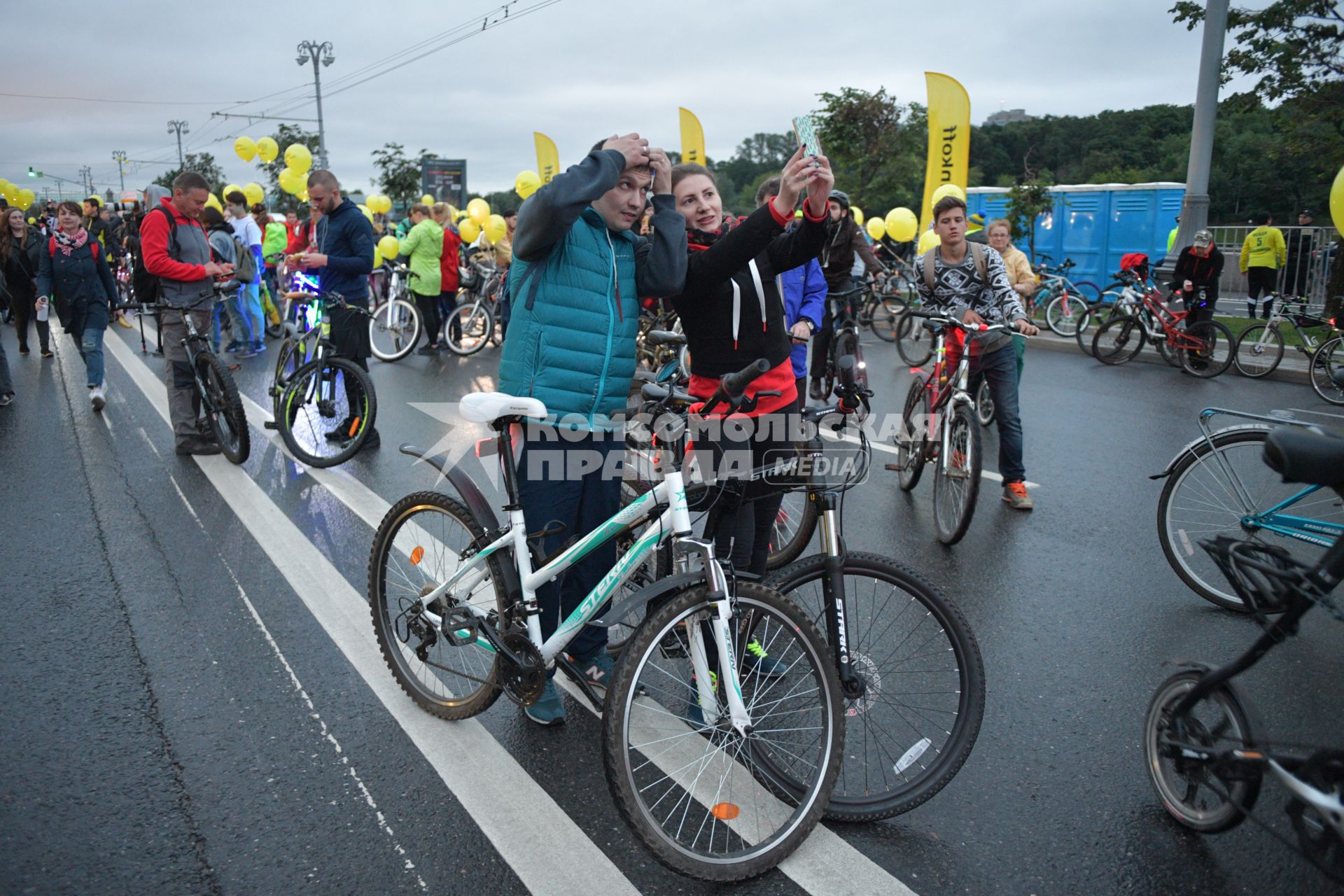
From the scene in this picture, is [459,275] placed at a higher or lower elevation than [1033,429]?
higher

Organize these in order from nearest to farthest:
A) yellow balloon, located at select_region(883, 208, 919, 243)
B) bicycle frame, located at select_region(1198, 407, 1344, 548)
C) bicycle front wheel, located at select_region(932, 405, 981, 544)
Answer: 1. bicycle frame, located at select_region(1198, 407, 1344, 548)
2. bicycle front wheel, located at select_region(932, 405, 981, 544)
3. yellow balloon, located at select_region(883, 208, 919, 243)

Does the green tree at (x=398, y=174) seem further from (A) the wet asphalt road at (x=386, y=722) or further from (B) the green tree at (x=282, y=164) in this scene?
(A) the wet asphalt road at (x=386, y=722)

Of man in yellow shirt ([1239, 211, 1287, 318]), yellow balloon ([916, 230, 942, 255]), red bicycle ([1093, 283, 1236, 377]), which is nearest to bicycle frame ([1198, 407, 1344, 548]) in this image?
red bicycle ([1093, 283, 1236, 377])

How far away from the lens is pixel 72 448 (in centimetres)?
751

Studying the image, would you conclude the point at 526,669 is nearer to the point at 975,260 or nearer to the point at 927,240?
the point at 975,260

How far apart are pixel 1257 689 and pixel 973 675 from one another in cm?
159

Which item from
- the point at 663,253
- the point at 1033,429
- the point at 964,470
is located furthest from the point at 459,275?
the point at 663,253

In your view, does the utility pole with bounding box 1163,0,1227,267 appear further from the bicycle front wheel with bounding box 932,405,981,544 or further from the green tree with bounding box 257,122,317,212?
the green tree with bounding box 257,122,317,212

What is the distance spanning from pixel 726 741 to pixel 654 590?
1.64ft

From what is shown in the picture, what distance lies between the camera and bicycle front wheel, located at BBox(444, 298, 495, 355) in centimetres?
1348

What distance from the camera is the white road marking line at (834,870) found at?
254cm

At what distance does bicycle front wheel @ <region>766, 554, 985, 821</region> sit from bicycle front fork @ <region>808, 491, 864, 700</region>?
14 mm

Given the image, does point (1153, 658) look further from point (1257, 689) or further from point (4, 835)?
point (4, 835)

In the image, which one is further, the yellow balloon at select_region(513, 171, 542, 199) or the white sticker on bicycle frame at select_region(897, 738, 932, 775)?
the yellow balloon at select_region(513, 171, 542, 199)
